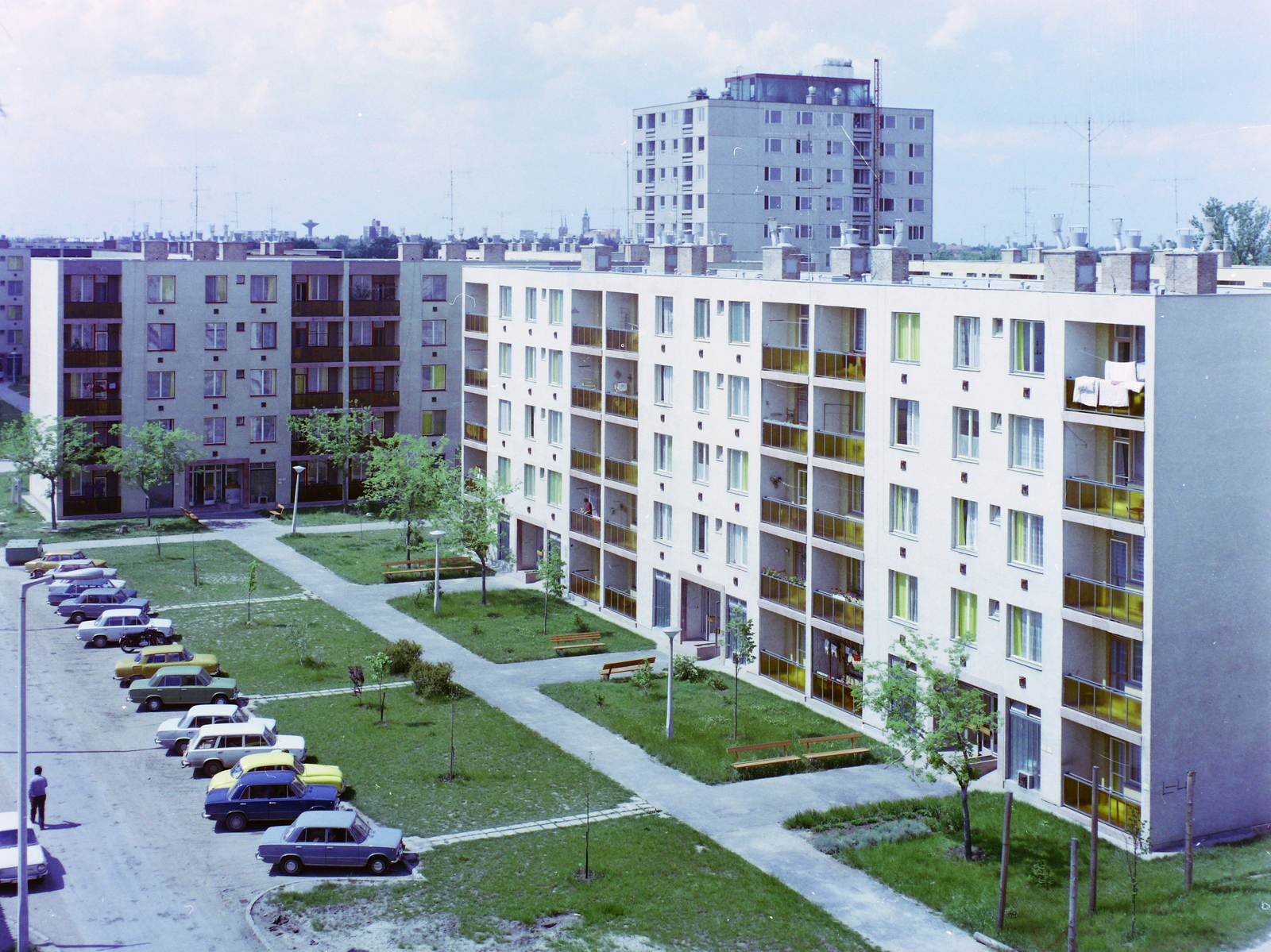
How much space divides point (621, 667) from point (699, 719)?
6.11 metres

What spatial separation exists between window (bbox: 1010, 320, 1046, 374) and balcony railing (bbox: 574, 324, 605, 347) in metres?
25.0

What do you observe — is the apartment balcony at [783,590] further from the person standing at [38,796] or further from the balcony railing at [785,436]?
the person standing at [38,796]

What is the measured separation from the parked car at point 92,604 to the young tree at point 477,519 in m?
13.2

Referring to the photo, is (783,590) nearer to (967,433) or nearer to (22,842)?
(967,433)

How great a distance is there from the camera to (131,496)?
3307 inches

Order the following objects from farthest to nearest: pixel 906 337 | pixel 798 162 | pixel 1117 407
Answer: pixel 798 162
pixel 906 337
pixel 1117 407

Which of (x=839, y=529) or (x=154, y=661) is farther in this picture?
(x=154, y=661)

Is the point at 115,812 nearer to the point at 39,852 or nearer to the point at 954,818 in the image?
the point at 39,852

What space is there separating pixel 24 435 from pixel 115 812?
4619 centimetres

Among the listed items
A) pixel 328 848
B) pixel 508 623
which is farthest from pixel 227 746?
pixel 508 623

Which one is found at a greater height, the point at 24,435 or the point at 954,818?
the point at 24,435

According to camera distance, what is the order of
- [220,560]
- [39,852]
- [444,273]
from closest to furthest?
[39,852], [220,560], [444,273]

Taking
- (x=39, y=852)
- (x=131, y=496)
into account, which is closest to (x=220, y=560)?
(x=131, y=496)

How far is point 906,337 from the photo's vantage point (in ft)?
149
